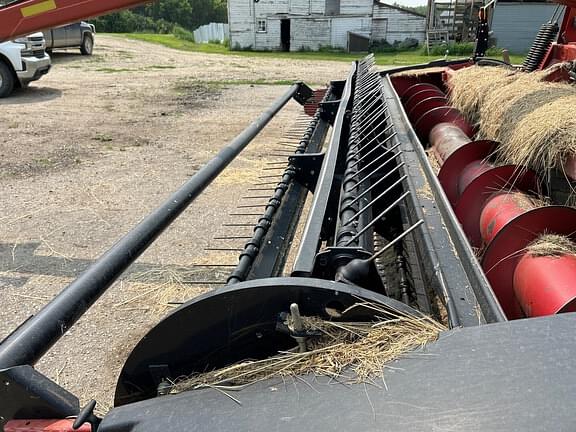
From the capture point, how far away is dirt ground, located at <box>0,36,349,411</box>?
309 centimetres

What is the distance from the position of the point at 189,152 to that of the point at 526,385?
6422 millimetres

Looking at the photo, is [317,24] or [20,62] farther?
[317,24]

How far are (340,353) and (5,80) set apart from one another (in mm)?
11717

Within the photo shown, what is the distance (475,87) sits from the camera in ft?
14.6

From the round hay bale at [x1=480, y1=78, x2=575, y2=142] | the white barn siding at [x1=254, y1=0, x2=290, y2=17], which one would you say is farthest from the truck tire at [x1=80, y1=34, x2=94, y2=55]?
the round hay bale at [x1=480, y1=78, x2=575, y2=142]

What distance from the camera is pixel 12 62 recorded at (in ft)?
34.2

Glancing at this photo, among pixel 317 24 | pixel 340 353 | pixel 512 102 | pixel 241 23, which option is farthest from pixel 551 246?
pixel 241 23

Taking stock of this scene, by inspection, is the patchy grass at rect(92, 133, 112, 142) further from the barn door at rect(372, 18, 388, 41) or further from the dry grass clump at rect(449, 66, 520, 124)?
the barn door at rect(372, 18, 388, 41)

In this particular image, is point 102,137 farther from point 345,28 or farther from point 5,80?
point 345,28

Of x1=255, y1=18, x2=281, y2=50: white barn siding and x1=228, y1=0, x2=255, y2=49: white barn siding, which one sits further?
x1=255, y1=18, x2=281, y2=50: white barn siding

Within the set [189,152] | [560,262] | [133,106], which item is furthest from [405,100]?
[133,106]

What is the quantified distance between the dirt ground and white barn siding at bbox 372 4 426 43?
2793 centimetres

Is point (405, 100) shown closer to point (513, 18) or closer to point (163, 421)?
point (163, 421)

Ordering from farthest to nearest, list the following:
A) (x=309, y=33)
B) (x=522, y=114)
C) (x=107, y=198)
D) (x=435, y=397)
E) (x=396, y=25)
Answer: (x=309, y=33), (x=396, y=25), (x=107, y=198), (x=522, y=114), (x=435, y=397)
